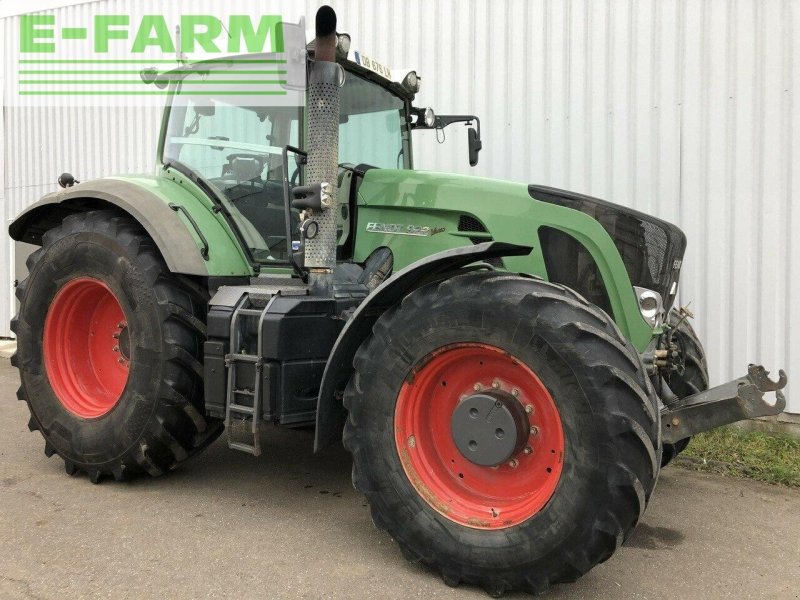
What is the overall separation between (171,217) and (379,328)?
157 centimetres

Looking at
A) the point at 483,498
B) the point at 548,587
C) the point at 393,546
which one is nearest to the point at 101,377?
the point at 393,546

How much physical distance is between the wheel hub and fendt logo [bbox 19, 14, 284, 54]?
4.76 m

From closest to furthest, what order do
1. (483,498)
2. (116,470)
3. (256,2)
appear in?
(483,498) < (116,470) < (256,2)

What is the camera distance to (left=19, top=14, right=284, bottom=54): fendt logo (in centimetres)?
686

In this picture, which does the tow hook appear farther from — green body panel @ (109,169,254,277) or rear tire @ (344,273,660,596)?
green body panel @ (109,169,254,277)

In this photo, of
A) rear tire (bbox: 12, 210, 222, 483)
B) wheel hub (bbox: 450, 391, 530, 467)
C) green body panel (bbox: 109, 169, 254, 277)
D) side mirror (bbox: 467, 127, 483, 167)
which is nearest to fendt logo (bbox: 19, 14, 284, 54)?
side mirror (bbox: 467, 127, 483, 167)

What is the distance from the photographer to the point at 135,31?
316 inches

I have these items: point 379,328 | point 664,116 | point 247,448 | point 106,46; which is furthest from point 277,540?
point 106,46

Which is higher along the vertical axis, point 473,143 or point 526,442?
point 473,143

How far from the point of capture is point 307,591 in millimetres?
2564

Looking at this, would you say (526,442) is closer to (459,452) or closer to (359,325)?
(459,452)

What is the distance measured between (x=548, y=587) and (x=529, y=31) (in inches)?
185

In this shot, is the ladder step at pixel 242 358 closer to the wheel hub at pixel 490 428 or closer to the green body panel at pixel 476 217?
the green body panel at pixel 476 217

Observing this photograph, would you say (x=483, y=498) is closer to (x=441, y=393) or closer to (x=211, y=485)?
(x=441, y=393)
